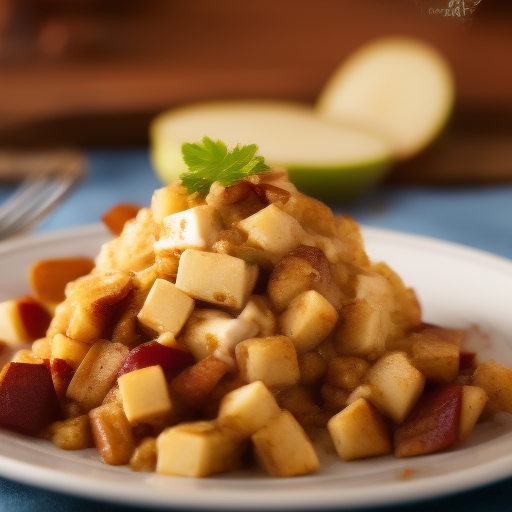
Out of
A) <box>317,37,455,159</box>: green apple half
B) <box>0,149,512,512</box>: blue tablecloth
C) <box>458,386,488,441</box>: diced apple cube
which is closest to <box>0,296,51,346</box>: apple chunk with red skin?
<box>458,386,488,441</box>: diced apple cube

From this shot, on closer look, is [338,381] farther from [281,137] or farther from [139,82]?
[139,82]

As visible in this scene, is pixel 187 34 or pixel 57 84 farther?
pixel 187 34

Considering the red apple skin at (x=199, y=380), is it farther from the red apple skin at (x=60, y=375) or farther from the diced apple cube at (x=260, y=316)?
the red apple skin at (x=60, y=375)

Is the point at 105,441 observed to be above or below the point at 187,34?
below

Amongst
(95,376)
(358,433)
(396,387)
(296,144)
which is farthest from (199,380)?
(296,144)

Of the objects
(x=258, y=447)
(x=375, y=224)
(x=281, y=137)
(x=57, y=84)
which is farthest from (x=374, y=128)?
(x=258, y=447)

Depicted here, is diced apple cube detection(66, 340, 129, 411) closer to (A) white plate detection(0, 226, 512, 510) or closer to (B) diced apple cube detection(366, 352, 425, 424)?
(A) white plate detection(0, 226, 512, 510)

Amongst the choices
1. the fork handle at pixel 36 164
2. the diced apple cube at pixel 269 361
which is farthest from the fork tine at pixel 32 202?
the diced apple cube at pixel 269 361
